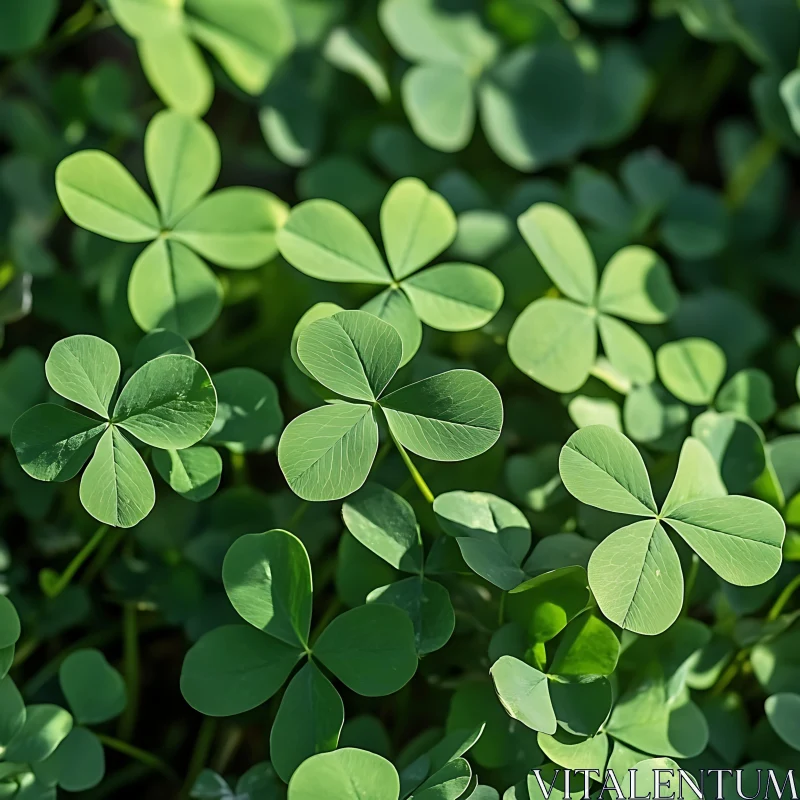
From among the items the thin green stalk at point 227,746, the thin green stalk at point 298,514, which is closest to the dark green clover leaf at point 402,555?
the thin green stalk at point 298,514

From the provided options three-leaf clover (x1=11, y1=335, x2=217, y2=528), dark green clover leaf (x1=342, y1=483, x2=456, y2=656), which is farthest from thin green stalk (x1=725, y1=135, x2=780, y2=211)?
three-leaf clover (x1=11, y1=335, x2=217, y2=528)

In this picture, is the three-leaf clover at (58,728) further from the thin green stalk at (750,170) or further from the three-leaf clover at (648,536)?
the thin green stalk at (750,170)

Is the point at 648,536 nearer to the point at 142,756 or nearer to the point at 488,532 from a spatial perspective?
the point at 488,532

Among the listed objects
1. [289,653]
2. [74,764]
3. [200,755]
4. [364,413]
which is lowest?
[200,755]

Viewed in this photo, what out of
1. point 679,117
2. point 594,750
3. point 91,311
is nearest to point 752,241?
point 679,117

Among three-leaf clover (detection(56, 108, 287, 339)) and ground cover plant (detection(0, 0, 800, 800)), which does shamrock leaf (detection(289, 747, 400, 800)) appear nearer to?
ground cover plant (detection(0, 0, 800, 800))

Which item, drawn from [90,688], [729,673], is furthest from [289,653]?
[729,673]
